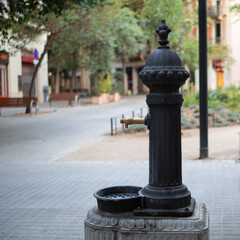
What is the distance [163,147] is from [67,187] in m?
4.16

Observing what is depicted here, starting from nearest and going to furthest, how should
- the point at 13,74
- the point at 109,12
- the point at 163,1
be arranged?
the point at 163,1
the point at 109,12
the point at 13,74

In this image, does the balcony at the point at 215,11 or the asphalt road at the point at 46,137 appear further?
the balcony at the point at 215,11

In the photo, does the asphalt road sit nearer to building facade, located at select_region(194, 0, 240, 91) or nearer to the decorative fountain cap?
the decorative fountain cap

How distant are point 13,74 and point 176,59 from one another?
32517mm

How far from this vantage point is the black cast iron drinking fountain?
350cm

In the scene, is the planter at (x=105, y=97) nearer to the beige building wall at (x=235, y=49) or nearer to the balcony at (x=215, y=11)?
the beige building wall at (x=235, y=49)

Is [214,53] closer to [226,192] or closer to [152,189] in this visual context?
[226,192]

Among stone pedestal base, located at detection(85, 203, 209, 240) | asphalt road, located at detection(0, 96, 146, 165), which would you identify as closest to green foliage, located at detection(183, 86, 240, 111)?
asphalt road, located at detection(0, 96, 146, 165)

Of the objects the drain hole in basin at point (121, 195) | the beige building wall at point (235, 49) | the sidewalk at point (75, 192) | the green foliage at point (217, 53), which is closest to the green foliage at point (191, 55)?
the green foliage at point (217, 53)

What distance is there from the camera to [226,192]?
676cm

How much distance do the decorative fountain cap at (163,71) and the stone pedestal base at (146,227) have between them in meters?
0.98

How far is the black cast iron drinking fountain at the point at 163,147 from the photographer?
3.50 metres

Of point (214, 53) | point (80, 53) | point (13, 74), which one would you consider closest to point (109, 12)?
point (80, 53)

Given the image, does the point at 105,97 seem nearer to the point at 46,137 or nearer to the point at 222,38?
the point at 222,38
